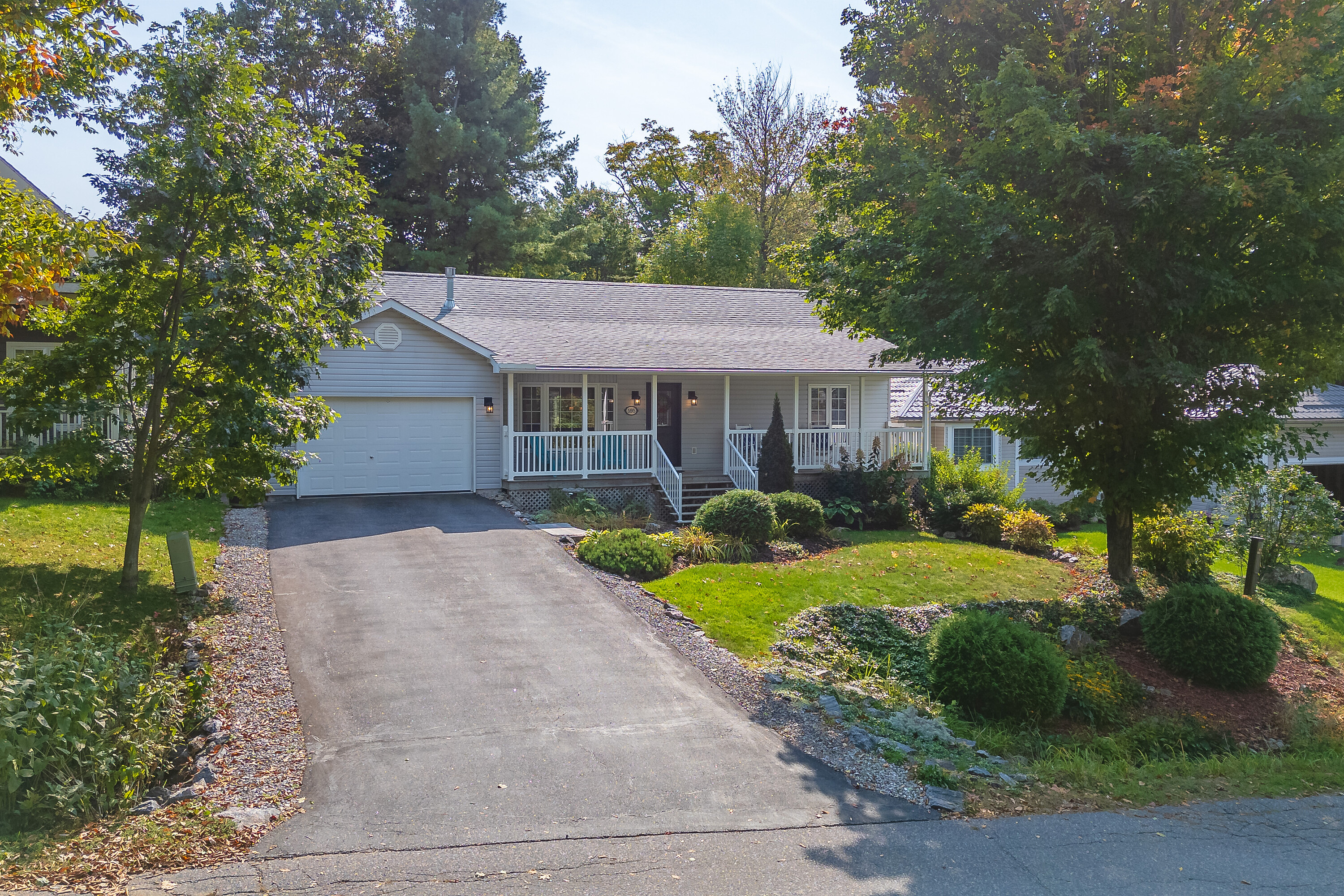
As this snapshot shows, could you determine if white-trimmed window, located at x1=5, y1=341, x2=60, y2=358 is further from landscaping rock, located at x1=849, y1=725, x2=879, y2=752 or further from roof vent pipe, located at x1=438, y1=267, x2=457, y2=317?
landscaping rock, located at x1=849, y1=725, x2=879, y2=752

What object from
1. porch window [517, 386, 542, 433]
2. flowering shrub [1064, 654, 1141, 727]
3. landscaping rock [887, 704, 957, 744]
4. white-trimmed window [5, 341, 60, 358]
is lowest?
flowering shrub [1064, 654, 1141, 727]

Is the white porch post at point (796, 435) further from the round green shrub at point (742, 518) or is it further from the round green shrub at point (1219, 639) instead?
the round green shrub at point (1219, 639)

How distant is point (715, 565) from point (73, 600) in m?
7.81

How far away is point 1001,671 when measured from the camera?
26.3ft

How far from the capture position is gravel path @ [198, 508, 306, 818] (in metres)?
5.89

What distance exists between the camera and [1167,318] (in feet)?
31.8

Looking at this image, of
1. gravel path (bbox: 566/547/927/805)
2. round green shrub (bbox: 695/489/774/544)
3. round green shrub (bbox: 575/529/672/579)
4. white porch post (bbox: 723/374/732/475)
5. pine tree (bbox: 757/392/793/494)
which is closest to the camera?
gravel path (bbox: 566/547/927/805)

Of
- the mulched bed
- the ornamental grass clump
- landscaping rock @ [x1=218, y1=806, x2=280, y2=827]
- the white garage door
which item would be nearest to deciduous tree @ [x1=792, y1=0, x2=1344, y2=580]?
the ornamental grass clump

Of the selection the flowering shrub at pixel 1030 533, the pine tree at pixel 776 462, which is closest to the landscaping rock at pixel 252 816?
the pine tree at pixel 776 462

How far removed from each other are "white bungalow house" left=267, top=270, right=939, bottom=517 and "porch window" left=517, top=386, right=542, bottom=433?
31 millimetres

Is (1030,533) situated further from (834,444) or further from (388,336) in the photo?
(388,336)

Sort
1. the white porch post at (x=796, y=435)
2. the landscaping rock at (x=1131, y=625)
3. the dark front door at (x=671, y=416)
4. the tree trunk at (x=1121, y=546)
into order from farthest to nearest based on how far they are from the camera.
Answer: the dark front door at (x=671, y=416), the white porch post at (x=796, y=435), the tree trunk at (x=1121, y=546), the landscaping rock at (x=1131, y=625)

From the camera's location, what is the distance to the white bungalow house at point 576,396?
17359 millimetres

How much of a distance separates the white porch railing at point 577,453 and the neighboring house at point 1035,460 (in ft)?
24.0
